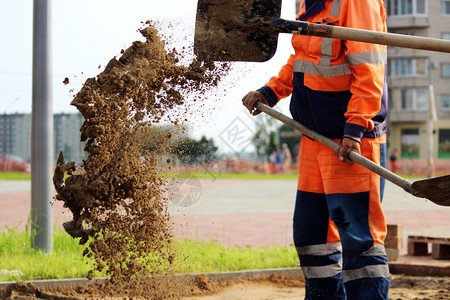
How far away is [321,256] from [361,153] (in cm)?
63

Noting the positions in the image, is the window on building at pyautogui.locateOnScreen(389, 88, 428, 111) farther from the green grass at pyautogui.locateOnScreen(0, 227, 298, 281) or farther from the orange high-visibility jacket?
the orange high-visibility jacket

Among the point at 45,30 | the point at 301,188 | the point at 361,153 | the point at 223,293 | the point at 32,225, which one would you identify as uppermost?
the point at 45,30

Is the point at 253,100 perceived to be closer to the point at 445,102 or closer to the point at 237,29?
the point at 237,29

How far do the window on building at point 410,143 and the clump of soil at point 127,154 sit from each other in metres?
44.2

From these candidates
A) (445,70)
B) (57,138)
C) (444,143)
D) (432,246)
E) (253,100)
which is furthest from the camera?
(445,70)

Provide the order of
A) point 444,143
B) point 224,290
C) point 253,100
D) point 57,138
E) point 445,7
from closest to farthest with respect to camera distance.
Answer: point 253,100
point 224,290
point 57,138
point 444,143
point 445,7

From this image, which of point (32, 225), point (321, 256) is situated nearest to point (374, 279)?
point (321, 256)

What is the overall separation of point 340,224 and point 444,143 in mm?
45485

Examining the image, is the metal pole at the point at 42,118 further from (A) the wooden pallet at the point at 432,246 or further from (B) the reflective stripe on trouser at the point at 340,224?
(A) the wooden pallet at the point at 432,246

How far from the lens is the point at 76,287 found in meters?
3.98

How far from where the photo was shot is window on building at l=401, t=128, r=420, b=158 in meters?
45.2

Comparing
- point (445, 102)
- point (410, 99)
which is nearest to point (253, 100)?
point (410, 99)

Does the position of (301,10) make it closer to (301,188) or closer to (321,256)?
(301,188)

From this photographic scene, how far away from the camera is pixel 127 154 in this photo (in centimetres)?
311
